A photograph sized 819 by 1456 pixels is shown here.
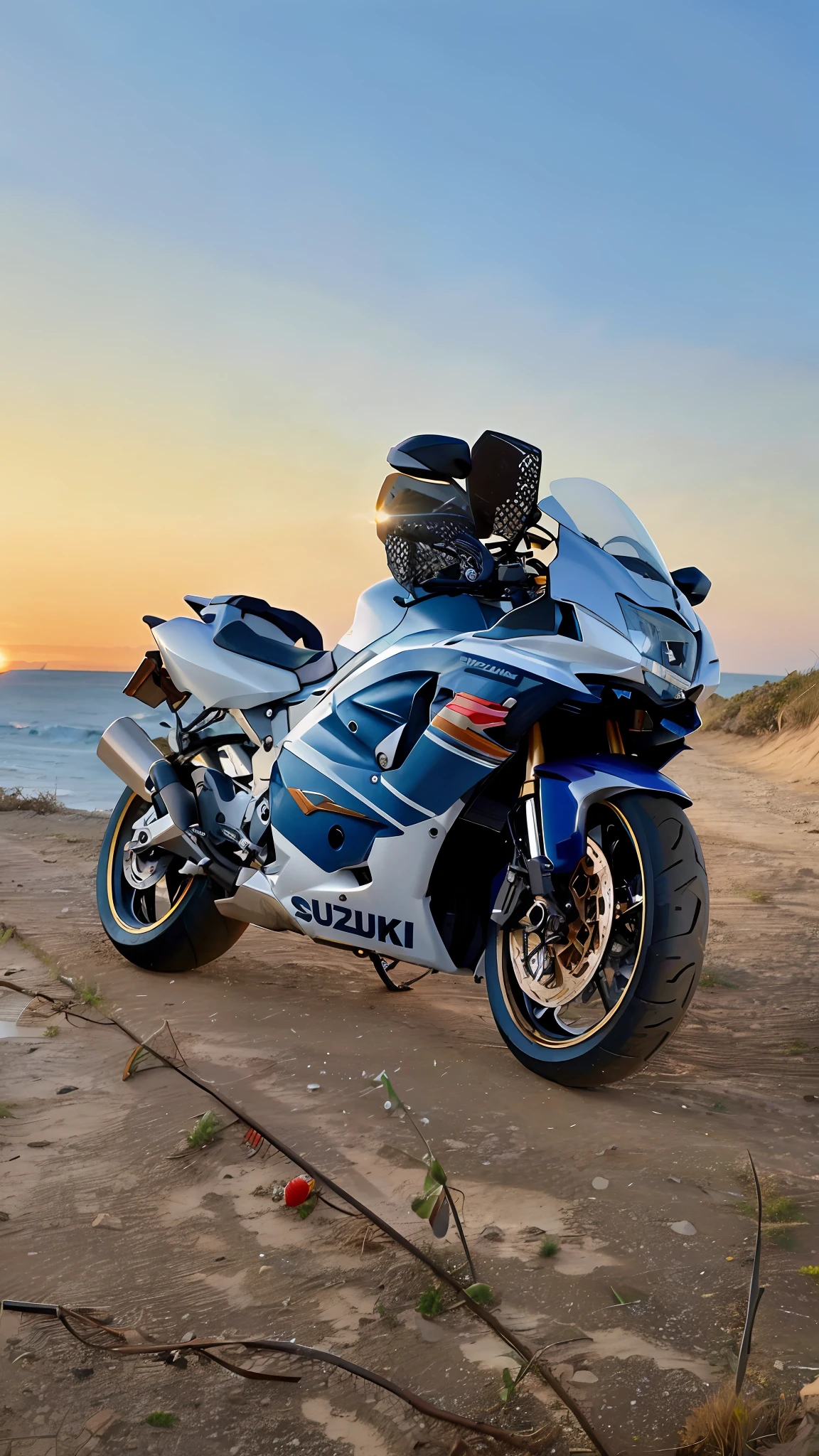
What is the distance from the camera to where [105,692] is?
4312 cm

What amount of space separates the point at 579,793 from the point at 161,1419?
194cm

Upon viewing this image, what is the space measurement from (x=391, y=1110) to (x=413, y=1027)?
2.91ft

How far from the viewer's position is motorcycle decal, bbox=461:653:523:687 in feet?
10.7

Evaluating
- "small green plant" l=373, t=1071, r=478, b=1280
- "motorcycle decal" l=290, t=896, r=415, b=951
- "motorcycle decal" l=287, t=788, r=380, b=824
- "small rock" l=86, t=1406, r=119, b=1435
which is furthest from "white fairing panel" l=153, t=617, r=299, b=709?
"small rock" l=86, t=1406, r=119, b=1435

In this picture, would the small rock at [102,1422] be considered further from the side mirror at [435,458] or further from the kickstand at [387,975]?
the side mirror at [435,458]

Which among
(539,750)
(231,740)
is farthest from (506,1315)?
(231,740)

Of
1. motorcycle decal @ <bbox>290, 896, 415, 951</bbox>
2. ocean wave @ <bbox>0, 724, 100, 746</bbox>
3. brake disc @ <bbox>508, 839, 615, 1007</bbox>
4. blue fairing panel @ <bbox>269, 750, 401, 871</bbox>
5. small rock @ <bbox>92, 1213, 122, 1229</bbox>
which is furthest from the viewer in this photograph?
ocean wave @ <bbox>0, 724, 100, 746</bbox>

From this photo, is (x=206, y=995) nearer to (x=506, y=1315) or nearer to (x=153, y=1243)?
(x=153, y=1243)

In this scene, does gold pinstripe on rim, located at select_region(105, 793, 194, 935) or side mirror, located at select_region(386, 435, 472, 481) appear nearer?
side mirror, located at select_region(386, 435, 472, 481)

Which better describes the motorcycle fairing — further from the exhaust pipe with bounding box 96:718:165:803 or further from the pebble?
the exhaust pipe with bounding box 96:718:165:803

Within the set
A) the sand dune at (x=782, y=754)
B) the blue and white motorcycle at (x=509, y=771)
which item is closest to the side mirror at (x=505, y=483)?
the blue and white motorcycle at (x=509, y=771)

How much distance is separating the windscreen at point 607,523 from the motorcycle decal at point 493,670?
55 centimetres

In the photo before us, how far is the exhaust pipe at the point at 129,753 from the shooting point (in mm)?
5051

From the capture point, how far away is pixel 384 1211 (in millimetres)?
2594
